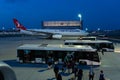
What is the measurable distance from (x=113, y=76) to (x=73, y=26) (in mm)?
144063

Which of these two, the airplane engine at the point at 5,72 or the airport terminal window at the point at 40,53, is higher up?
the airplane engine at the point at 5,72

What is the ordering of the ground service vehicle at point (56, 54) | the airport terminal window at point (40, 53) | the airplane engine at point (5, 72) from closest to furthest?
the airplane engine at point (5, 72)
the ground service vehicle at point (56, 54)
the airport terminal window at point (40, 53)

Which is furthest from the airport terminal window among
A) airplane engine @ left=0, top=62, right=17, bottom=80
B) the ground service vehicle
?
airplane engine @ left=0, top=62, right=17, bottom=80

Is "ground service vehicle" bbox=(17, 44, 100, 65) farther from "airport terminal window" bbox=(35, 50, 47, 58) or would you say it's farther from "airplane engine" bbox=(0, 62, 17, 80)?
"airplane engine" bbox=(0, 62, 17, 80)

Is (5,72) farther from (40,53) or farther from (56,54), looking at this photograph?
(40,53)

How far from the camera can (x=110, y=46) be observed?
5100 centimetres

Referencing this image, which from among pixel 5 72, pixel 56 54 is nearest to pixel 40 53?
pixel 56 54

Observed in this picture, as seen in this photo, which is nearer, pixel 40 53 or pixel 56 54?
pixel 56 54

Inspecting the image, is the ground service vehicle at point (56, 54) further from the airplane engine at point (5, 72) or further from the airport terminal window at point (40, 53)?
the airplane engine at point (5, 72)

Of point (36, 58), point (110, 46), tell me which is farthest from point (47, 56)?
point (110, 46)

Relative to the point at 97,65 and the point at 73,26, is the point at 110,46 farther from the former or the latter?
the point at 73,26

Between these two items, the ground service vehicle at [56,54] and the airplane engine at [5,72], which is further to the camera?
the ground service vehicle at [56,54]

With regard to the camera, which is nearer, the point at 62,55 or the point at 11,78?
the point at 11,78

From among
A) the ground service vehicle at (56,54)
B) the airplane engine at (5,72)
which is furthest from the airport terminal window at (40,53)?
the airplane engine at (5,72)
